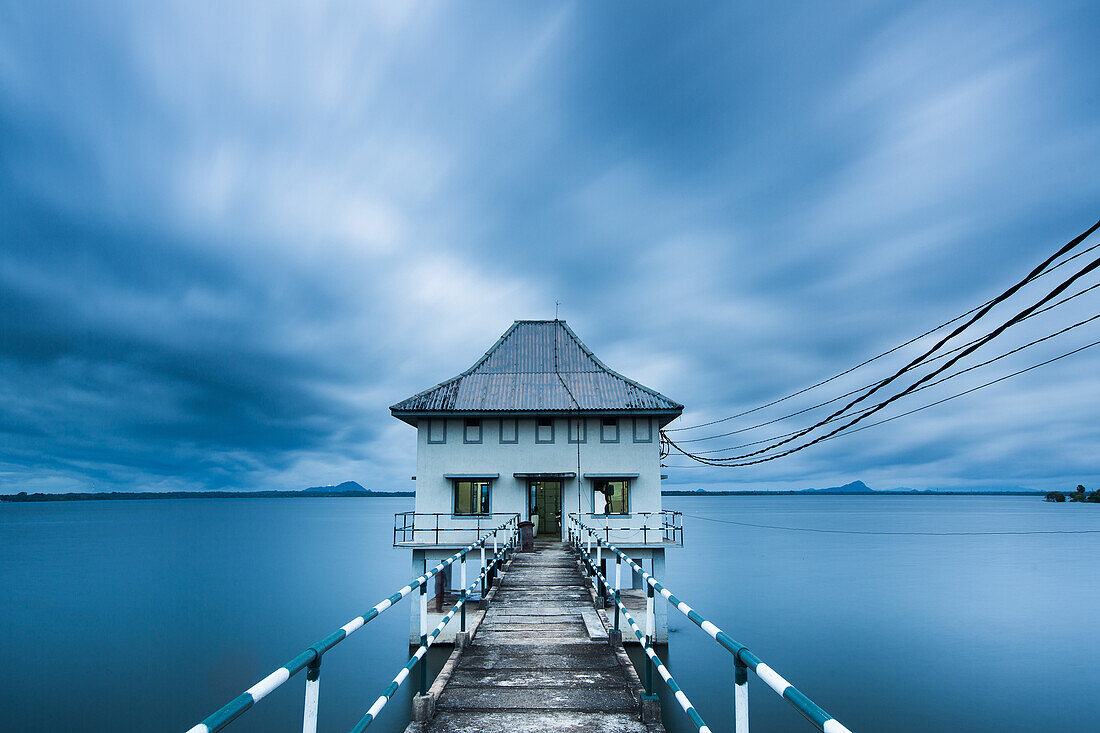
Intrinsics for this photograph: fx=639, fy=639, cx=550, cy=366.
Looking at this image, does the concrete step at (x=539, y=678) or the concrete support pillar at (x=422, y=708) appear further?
the concrete step at (x=539, y=678)

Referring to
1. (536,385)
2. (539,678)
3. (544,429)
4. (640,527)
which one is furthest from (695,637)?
(539,678)

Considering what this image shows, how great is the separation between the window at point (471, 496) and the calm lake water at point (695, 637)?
569cm

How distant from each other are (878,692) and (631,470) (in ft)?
31.7

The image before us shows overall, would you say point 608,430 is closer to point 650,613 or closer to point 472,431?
point 472,431

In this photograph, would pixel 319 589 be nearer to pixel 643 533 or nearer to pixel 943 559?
pixel 643 533

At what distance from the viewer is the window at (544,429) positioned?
22.3 meters

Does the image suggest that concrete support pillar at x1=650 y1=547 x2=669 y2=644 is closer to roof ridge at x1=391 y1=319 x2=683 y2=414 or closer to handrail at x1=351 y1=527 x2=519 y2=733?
roof ridge at x1=391 y1=319 x2=683 y2=414

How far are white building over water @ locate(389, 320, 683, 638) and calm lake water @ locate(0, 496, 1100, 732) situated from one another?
5.29m

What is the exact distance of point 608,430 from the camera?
22.3 metres

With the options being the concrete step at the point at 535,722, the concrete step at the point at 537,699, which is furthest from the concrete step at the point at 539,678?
the concrete step at the point at 535,722

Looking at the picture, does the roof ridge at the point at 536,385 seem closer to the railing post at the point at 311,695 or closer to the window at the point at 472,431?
the window at the point at 472,431

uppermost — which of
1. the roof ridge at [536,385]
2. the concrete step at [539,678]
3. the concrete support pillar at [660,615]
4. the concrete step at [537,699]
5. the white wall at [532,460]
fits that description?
the roof ridge at [536,385]

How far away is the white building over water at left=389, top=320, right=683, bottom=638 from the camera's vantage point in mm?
21609

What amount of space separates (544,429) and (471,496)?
3.44 m
